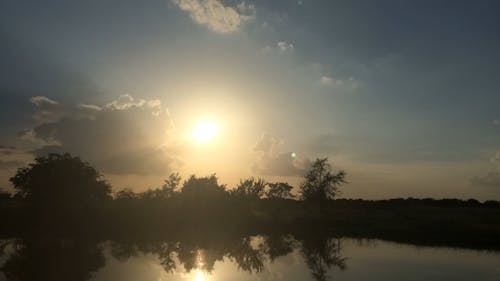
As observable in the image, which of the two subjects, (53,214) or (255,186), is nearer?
(53,214)

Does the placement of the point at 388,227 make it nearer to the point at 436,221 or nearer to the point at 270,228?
the point at 436,221

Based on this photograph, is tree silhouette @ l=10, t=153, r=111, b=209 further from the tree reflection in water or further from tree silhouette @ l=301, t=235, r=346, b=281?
tree silhouette @ l=301, t=235, r=346, b=281

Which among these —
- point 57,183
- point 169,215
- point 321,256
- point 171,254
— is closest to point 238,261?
point 171,254

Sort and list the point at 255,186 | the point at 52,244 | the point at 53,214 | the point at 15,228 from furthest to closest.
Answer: the point at 255,186
the point at 53,214
the point at 15,228
the point at 52,244

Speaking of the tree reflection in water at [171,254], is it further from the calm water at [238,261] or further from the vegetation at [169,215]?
the vegetation at [169,215]

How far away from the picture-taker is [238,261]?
32.7m

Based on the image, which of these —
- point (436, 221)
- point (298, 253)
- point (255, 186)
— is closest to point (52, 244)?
point (298, 253)

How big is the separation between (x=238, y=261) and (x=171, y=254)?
6.47m

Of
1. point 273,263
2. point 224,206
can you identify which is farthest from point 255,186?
point 273,263

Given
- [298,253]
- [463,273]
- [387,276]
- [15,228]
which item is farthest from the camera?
[15,228]

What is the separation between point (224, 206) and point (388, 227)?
23.1 m

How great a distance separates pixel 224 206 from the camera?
65250mm

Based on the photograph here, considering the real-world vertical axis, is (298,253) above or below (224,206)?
below

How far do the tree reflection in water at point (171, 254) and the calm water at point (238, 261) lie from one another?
0.05m
